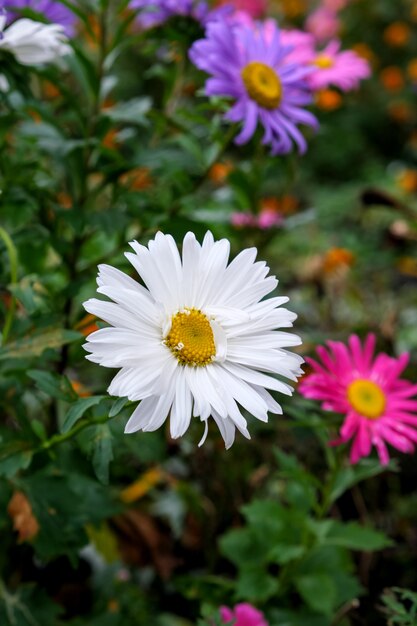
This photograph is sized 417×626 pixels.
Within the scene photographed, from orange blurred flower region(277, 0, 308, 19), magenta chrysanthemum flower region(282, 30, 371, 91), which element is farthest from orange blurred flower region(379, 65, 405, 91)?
magenta chrysanthemum flower region(282, 30, 371, 91)

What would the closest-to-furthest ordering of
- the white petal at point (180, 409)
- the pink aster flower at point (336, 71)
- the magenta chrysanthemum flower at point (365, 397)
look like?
1. the white petal at point (180, 409)
2. the magenta chrysanthemum flower at point (365, 397)
3. the pink aster flower at point (336, 71)

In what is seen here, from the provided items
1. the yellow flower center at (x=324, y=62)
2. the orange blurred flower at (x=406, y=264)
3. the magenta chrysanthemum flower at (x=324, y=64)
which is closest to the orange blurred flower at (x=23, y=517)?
the magenta chrysanthemum flower at (x=324, y=64)

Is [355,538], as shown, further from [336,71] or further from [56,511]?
[336,71]

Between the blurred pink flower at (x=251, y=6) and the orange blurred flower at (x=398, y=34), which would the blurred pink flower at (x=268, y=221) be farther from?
the orange blurred flower at (x=398, y=34)

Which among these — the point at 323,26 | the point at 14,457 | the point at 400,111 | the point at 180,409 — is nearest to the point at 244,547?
the point at 14,457

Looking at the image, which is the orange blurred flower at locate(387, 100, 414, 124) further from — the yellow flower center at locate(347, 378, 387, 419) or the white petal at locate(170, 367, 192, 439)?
the white petal at locate(170, 367, 192, 439)

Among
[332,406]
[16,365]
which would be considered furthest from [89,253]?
[332,406]
